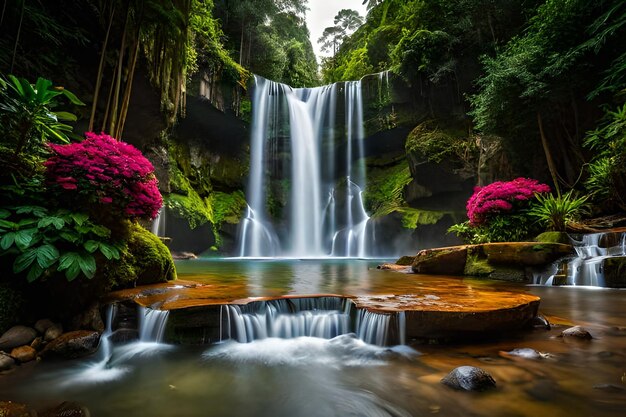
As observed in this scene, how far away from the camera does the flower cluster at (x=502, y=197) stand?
8.99m

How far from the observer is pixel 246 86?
1961 centimetres

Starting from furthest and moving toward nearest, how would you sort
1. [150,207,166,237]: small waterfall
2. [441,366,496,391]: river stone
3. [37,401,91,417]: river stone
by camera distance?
1. [150,207,166,237]: small waterfall
2. [441,366,496,391]: river stone
3. [37,401,91,417]: river stone

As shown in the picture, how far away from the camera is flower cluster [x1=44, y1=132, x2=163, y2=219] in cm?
356

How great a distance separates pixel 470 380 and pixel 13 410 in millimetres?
3072

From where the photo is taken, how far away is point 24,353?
296 centimetres

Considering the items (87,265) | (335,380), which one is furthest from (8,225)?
(335,380)

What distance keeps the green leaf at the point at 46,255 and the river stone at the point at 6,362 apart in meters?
0.81

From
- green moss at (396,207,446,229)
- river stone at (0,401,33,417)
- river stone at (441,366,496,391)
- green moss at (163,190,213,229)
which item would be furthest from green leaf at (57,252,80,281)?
green moss at (396,207,446,229)

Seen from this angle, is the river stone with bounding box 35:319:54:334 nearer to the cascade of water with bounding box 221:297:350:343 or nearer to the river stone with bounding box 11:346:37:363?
the river stone with bounding box 11:346:37:363

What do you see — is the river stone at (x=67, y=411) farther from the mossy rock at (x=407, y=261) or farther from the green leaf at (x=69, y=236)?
the mossy rock at (x=407, y=261)

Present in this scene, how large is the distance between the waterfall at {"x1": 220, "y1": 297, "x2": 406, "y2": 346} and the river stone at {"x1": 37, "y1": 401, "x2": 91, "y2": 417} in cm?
153

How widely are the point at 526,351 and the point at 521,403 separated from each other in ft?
3.22

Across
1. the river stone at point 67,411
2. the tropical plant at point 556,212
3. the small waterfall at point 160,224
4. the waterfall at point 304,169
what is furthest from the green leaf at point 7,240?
the waterfall at point 304,169

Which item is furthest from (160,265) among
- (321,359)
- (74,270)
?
(321,359)
